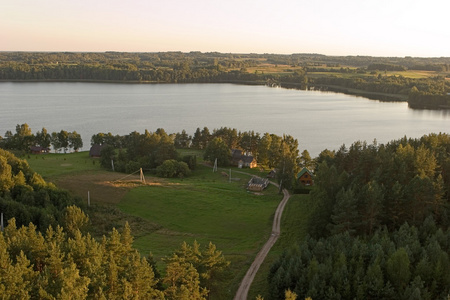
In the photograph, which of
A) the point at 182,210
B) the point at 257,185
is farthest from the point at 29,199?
the point at 257,185

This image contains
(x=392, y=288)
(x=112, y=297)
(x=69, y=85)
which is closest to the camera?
(x=112, y=297)

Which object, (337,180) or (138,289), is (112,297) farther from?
(337,180)

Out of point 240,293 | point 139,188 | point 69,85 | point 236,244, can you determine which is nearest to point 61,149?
point 139,188

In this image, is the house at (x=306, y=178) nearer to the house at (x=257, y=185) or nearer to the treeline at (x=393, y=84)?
the house at (x=257, y=185)

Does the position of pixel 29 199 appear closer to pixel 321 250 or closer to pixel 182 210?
pixel 182 210

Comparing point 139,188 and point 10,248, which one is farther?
point 139,188

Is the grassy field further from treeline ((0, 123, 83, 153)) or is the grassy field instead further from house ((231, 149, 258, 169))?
treeline ((0, 123, 83, 153))

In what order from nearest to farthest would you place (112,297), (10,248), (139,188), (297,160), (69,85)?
1. (112,297)
2. (10,248)
3. (139,188)
4. (297,160)
5. (69,85)
